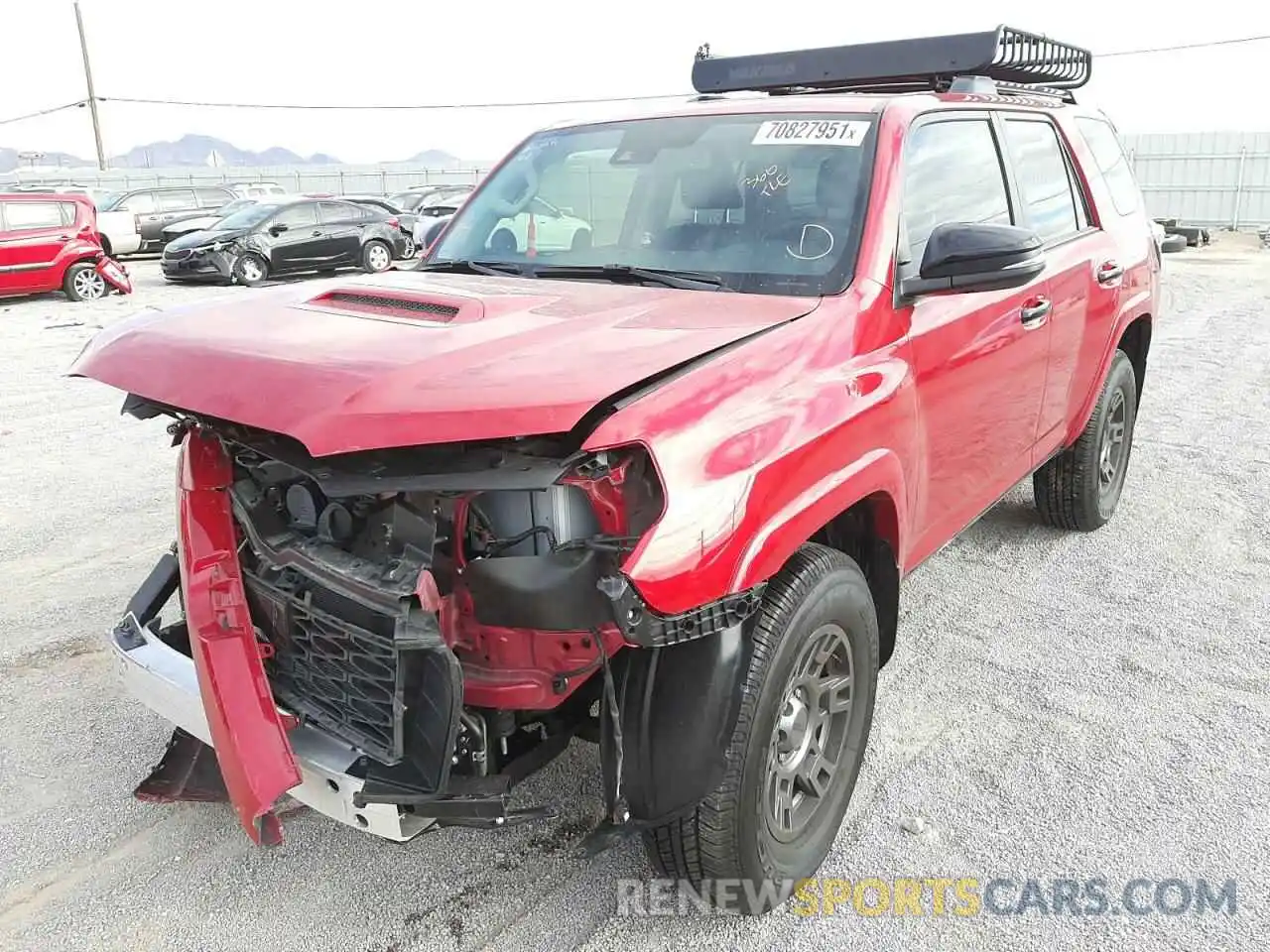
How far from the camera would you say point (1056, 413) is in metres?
4.12

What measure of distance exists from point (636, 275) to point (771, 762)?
1462 millimetres

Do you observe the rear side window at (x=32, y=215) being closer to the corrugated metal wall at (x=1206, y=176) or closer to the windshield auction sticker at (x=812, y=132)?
the windshield auction sticker at (x=812, y=132)

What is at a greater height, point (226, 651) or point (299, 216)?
point (299, 216)

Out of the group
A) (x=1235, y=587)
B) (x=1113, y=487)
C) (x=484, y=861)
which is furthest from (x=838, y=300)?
(x=1113, y=487)

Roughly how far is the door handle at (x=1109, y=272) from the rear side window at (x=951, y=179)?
2.84 feet

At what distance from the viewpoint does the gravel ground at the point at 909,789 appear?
2498 millimetres

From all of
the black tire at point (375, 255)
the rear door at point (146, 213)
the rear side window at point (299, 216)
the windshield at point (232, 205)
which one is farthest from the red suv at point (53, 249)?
the rear door at point (146, 213)

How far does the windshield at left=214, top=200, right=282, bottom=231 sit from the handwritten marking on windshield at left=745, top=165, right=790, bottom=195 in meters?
16.0

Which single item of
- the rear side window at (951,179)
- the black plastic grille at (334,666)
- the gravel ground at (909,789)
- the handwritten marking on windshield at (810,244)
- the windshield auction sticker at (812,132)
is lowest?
the gravel ground at (909,789)

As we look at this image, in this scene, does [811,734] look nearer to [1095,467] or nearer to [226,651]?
[226,651]

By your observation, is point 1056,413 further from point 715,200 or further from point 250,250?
point 250,250

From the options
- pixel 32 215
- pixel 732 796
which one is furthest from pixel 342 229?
pixel 732 796

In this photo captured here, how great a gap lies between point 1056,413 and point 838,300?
6.11ft

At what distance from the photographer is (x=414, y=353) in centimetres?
216
